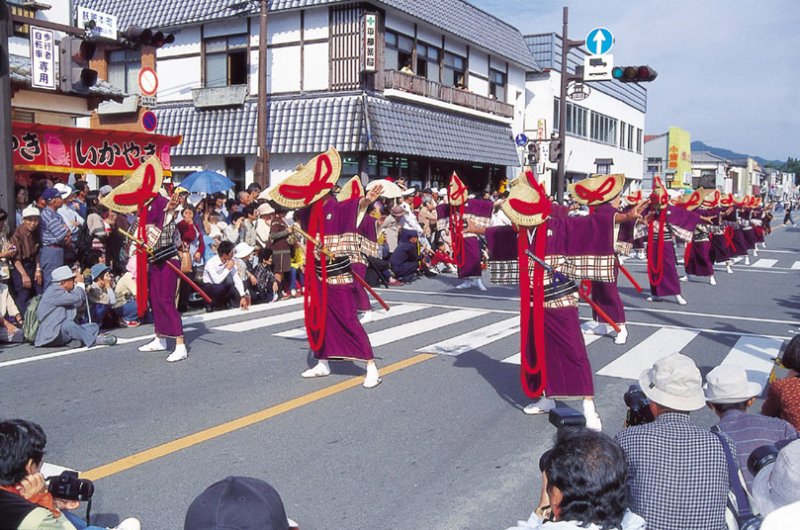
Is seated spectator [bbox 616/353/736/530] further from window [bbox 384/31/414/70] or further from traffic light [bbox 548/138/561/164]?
window [bbox 384/31/414/70]

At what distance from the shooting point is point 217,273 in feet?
36.1

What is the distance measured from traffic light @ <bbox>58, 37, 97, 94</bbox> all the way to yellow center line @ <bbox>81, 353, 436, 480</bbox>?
18.1 ft

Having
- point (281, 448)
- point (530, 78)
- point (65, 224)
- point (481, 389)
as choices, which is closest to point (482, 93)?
point (530, 78)

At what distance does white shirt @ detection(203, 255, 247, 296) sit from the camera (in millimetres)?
10992

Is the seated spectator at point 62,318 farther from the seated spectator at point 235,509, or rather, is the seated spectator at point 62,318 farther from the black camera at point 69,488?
the seated spectator at point 235,509

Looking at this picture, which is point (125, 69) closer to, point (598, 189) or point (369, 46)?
point (369, 46)

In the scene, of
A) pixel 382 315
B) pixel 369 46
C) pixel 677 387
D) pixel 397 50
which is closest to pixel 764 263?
pixel 397 50

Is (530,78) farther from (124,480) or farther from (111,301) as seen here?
(124,480)

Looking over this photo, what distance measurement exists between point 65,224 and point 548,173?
2681cm

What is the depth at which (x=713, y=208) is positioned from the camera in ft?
55.3

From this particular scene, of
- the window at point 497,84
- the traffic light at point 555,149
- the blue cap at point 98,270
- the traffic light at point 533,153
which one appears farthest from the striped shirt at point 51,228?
the window at point 497,84

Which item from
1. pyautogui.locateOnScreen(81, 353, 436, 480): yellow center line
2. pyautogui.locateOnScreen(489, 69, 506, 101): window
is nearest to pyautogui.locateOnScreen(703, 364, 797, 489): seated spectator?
pyautogui.locateOnScreen(81, 353, 436, 480): yellow center line

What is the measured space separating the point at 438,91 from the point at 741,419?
21359mm

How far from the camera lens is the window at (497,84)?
2830cm
